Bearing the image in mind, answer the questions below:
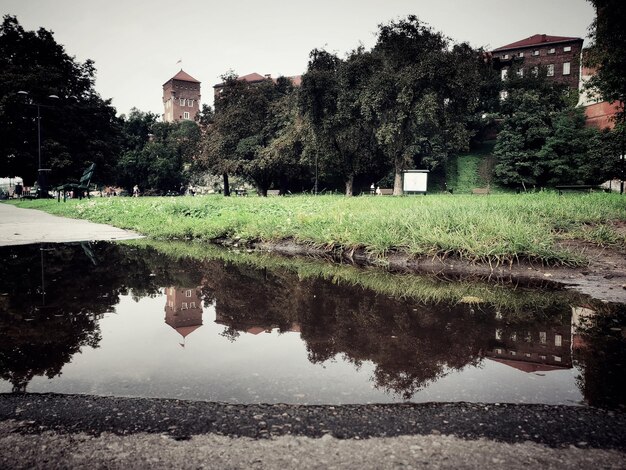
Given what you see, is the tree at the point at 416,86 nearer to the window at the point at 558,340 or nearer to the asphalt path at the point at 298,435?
the window at the point at 558,340

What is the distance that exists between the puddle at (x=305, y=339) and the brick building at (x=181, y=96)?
111m

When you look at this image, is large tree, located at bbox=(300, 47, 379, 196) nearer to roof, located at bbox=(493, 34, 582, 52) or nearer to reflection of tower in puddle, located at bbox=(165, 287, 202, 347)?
reflection of tower in puddle, located at bbox=(165, 287, 202, 347)

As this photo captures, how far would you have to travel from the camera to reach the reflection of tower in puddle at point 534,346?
260cm

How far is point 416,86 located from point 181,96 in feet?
328

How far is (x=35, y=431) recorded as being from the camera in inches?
68.2

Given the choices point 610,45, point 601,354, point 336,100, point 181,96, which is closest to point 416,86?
point 336,100

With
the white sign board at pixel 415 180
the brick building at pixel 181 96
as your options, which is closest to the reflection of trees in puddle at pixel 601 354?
the white sign board at pixel 415 180

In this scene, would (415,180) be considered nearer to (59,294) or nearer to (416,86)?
(416,86)

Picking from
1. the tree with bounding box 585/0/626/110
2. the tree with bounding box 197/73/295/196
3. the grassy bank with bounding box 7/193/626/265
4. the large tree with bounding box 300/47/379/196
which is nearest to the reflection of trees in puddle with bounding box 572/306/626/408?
the grassy bank with bounding box 7/193/626/265

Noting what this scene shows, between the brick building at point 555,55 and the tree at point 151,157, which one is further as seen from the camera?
the brick building at point 555,55

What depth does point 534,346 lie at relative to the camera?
115 inches

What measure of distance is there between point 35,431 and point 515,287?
461 cm

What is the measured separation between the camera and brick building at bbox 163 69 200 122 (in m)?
109

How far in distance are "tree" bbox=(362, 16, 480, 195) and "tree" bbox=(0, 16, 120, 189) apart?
2218 centimetres
